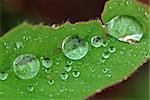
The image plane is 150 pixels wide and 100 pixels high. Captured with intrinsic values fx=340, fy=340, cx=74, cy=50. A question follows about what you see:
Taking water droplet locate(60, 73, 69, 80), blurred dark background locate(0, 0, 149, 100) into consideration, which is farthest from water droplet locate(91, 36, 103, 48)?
blurred dark background locate(0, 0, 149, 100)

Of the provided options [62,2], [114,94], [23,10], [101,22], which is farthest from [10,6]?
[101,22]

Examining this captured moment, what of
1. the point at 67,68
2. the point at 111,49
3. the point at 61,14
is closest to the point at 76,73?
the point at 67,68

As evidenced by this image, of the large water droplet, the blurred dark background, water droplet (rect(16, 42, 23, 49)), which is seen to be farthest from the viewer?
the blurred dark background

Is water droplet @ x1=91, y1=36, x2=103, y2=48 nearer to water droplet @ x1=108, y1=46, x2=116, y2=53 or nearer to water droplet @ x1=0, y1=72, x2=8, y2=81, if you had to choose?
water droplet @ x1=108, y1=46, x2=116, y2=53

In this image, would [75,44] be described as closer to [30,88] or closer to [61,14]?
[30,88]

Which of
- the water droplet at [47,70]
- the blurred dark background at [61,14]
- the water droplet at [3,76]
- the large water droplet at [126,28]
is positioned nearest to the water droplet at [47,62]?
the water droplet at [47,70]
